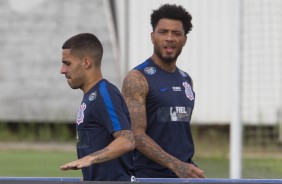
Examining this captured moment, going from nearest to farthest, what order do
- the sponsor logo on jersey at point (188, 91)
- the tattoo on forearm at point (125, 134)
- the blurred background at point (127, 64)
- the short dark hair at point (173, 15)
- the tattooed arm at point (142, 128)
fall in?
the tattoo on forearm at point (125, 134), the tattooed arm at point (142, 128), the sponsor logo on jersey at point (188, 91), the short dark hair at point (173, 15), the blurred background at point (127, 64)

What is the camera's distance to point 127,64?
63.0ft

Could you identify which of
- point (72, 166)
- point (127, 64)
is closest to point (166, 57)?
point (72, 166)

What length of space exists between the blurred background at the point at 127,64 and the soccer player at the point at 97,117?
36.6ft

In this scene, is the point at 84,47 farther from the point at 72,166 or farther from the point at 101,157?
the point at 72,166

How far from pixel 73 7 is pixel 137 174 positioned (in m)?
12.3

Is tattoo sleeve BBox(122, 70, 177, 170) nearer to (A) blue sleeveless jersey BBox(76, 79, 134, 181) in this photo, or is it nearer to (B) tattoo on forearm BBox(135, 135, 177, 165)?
(B) tattoo on forearm BBox(135, 135, 177, 165)

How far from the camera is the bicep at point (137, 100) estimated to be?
7242mm

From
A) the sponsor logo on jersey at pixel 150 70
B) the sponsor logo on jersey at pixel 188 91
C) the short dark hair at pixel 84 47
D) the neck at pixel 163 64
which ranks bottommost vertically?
the sponsor logo on jersey at pixel 188 91

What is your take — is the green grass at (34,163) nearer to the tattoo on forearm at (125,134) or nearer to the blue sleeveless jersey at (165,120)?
the blue sleeveless jersey at (165,120)

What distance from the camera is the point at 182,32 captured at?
7527 mm

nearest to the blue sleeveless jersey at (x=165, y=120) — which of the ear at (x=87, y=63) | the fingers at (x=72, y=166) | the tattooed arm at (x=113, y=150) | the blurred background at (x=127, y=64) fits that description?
the ear at (x=87, y=63)

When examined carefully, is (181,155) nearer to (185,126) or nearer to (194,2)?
(185,126)

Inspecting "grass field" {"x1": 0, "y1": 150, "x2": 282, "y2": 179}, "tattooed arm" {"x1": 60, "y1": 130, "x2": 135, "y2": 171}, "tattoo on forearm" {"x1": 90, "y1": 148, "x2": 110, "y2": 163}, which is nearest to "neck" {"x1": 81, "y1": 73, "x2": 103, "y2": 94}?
"tattooed arm" {"x1": 60, "y1": 130, "x2": 135, "y2": 171}

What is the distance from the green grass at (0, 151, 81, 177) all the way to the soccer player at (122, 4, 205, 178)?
6036 millimetres
